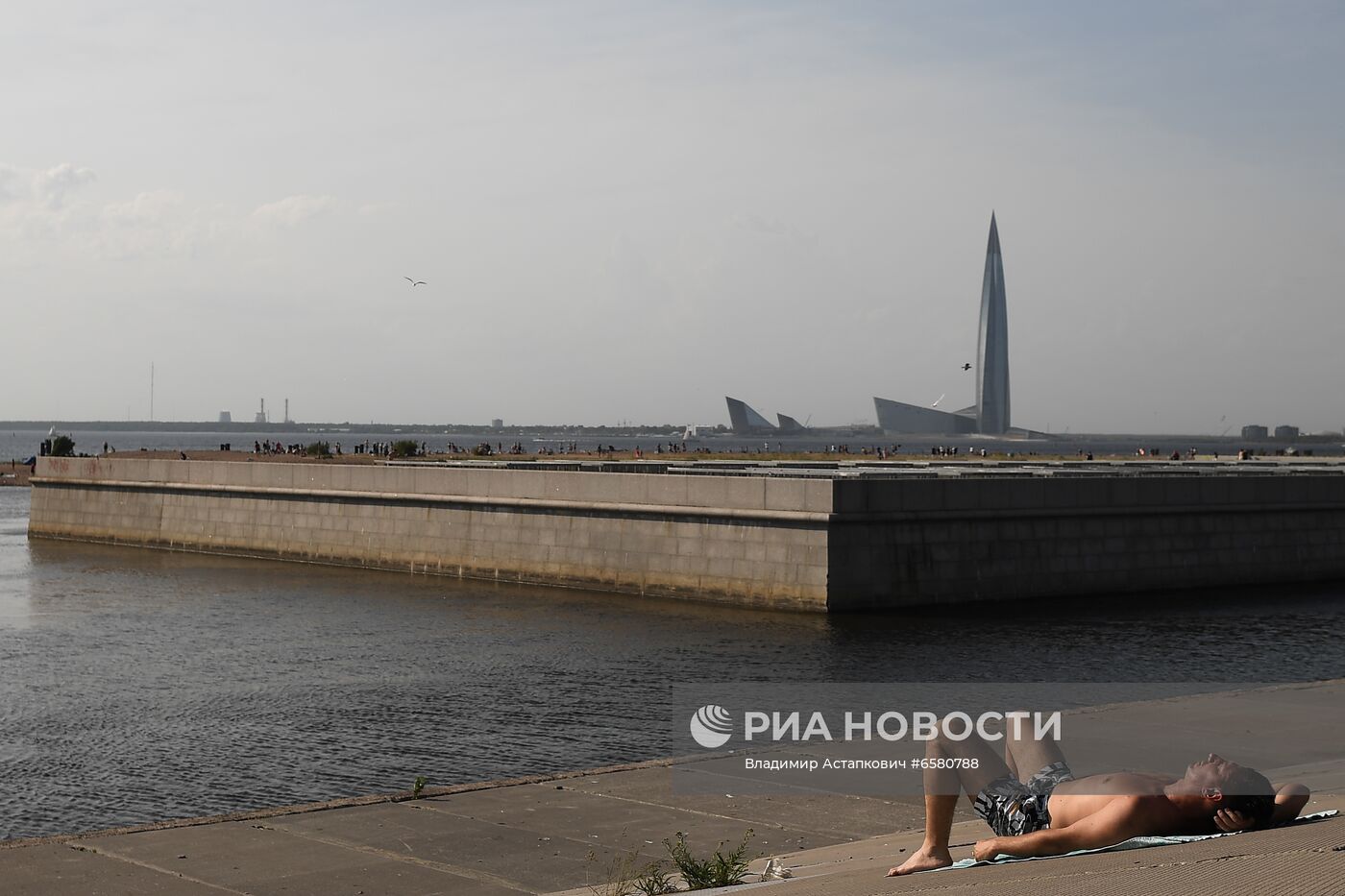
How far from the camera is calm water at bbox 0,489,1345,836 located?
570 inches

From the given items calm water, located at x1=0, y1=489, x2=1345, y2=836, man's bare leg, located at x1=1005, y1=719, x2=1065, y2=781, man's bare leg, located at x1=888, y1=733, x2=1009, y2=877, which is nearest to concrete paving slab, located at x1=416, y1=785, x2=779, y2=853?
calm water, located at x1=0, y1=489, x2=1345, y2=836

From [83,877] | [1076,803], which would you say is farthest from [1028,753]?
[83,877]

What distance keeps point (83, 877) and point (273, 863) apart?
105cm

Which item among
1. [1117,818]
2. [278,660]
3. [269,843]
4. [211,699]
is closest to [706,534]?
[278,660]

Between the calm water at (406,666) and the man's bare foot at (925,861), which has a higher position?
the man's bare foot at (925,861)

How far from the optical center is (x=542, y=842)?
973cm

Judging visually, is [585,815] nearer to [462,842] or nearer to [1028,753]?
[462,842]

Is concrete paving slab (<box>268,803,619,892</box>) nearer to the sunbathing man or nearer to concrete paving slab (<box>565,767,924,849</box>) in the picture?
concrete paving slab (<box>565,767,924,849</box>)

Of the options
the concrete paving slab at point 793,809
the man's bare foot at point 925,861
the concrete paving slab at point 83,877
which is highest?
the man's bare foot at point 925,861

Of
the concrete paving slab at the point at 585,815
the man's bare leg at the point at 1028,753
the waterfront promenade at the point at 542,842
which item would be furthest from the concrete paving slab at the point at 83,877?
the man's bare leg at the point at 1028,753

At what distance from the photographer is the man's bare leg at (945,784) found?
712 centimetres

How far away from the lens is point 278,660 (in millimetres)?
22938

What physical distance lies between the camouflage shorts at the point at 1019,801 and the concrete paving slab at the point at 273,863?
2795 mm

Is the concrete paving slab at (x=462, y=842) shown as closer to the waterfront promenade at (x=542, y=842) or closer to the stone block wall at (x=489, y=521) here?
the waterfront promenade at (x=542, y=842)
